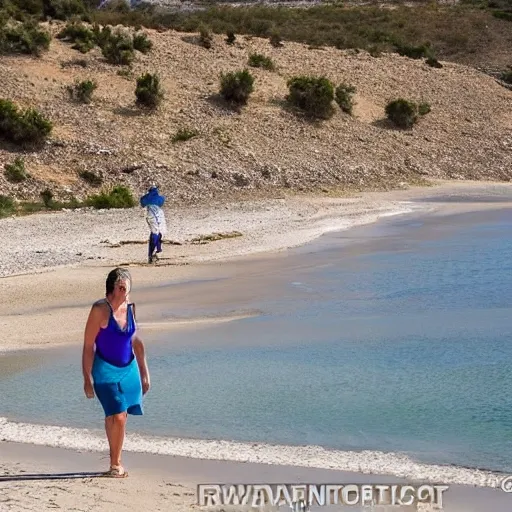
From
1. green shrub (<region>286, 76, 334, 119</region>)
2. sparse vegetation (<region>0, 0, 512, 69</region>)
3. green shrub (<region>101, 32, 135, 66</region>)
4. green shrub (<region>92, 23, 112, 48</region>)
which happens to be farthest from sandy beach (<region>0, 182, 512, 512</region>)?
sparse vegetation (<region>0, 0, 512, 69</region>)

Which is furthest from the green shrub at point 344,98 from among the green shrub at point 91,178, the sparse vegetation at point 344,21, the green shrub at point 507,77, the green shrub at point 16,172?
the green shrub at point 16,172

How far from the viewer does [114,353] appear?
7.34m

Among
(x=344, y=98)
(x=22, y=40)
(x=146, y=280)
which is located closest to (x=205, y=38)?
(x=344, y=98)

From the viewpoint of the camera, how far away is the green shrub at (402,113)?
1583 inches

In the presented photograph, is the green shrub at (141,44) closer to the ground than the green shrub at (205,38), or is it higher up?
closer to the ground

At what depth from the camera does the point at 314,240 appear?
23203 mm

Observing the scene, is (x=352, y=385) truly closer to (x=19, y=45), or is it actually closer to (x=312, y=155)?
(x=312, y=155)

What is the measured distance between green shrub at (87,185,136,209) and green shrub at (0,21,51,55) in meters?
11.4

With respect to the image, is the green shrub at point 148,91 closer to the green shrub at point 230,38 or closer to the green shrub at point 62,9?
the green shrub at point 230,38

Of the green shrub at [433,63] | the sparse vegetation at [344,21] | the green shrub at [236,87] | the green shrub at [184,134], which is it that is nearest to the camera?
the green shrub at [184,134]

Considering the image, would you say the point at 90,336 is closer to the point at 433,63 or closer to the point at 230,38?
the point at 230,38

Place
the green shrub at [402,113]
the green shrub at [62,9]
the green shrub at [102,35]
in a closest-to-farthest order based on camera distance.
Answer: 1. the green shrub at [402,113]
2. the green shrub at [102,35]
3. the green shrub at [62,9]

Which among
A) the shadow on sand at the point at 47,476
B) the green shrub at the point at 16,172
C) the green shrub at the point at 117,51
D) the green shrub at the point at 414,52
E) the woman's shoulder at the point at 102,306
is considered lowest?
the shadow on sand at the point at 47,476

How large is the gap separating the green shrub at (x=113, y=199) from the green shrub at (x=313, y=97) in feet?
40.0
